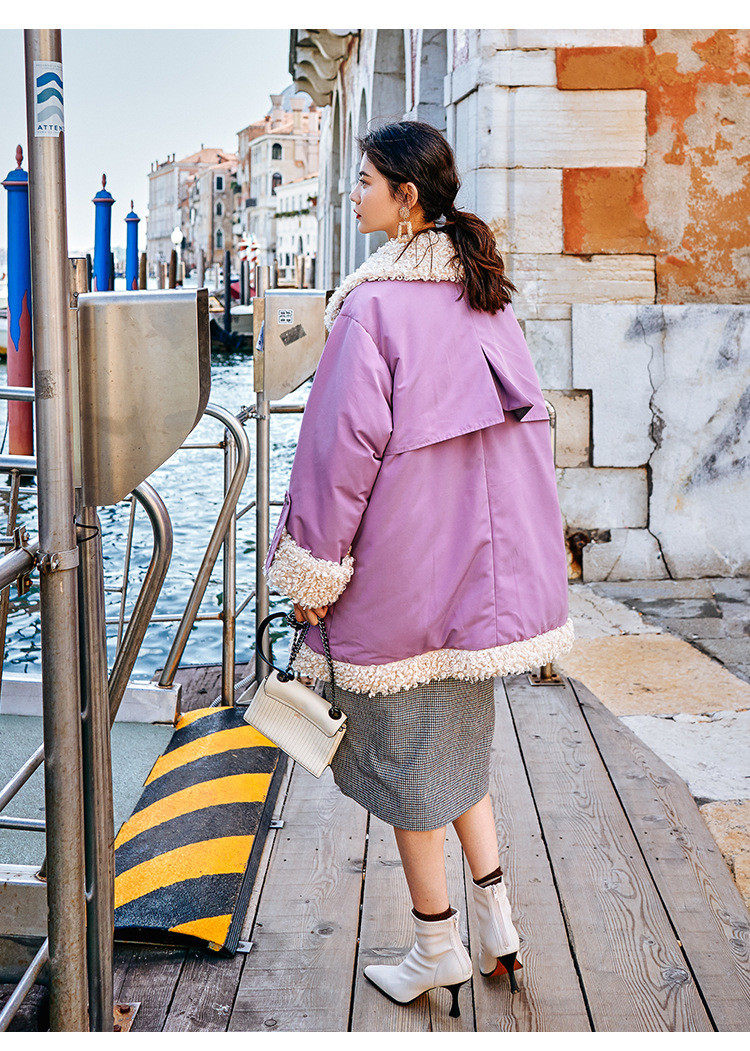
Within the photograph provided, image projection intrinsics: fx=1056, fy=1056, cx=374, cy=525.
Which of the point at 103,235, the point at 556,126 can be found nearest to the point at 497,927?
the point at 103,235

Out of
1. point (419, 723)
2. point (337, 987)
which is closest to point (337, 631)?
point (419, 723)

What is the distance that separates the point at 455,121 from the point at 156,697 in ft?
11.1

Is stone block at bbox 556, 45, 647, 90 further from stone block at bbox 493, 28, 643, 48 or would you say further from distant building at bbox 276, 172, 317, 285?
distant building at bbox 276, 172, 317, 285

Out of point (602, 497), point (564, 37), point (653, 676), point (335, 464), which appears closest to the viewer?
point (335, 464)

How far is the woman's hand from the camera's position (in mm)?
1812

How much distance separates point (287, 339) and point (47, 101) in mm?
1831

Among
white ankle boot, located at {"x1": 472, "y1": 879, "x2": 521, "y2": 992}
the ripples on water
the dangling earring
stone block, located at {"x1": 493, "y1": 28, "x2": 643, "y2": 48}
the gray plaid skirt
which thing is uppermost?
stone block, located at {"x1": 493, "y1": 28, "x2": 643, "y2": 48}

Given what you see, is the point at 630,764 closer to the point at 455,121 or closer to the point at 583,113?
the point at 583,113

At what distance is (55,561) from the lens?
1.36 metres

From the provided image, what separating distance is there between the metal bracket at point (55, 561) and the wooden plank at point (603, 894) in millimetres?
1248

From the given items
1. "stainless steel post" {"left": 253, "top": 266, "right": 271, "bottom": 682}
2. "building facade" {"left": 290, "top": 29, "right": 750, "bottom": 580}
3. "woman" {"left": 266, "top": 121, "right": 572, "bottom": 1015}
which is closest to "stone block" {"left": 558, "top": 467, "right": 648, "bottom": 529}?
"building facade" {"left": 290, "top": 29, "right": 750, "bottom": 580}

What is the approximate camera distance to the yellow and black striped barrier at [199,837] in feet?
7.02

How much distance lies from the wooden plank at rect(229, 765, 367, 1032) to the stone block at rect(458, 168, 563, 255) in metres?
3.03

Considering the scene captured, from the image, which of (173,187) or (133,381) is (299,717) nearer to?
(133,381)
